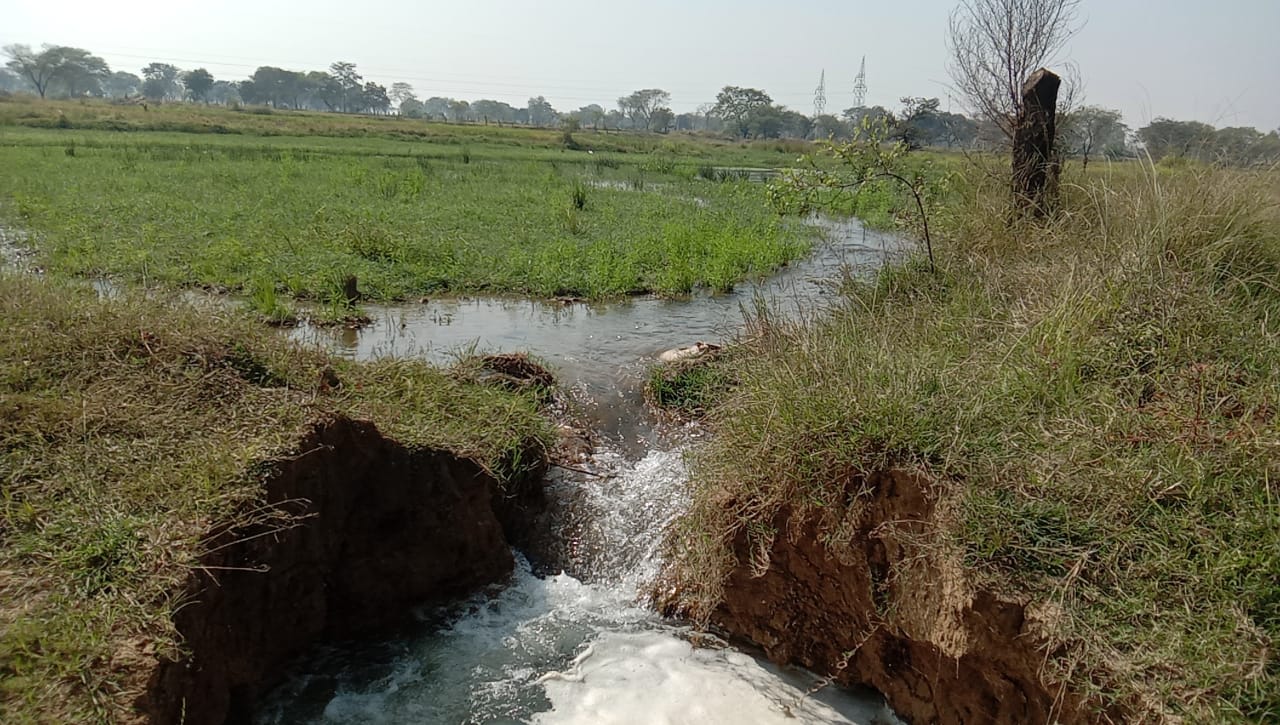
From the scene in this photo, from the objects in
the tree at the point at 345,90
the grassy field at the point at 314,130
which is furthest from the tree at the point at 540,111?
the grassy field at the point at 314,130

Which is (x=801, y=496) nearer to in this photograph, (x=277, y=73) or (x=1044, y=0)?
(x=1044, y=0)

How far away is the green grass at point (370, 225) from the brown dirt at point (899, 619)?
5524mm

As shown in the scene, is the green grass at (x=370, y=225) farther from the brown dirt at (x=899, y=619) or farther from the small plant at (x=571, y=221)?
the brown dirt at (x=899, y=619)

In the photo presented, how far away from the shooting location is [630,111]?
353ft

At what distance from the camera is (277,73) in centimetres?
8725

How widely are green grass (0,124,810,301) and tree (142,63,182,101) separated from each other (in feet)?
307

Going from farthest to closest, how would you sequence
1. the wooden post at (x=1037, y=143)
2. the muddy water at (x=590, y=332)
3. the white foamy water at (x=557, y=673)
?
1. the wooden post at (x=1037, y=143)
2. the muddy water at (x=590, y=332)
3. the white foamy water at (x=557, y=673)

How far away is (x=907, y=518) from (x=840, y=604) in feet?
2.15

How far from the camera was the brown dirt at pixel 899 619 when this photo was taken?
3.04 meters

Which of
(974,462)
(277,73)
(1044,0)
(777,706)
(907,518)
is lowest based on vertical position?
(777,706)

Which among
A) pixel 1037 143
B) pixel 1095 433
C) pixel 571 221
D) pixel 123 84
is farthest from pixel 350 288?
pixel 123 84

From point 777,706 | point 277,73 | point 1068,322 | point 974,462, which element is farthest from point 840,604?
point 277,73

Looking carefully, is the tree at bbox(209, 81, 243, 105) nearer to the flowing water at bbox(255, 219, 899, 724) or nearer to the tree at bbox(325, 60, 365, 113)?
the tree at bbox(325, 60, 365, 113)

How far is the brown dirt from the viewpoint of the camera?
3.04m
